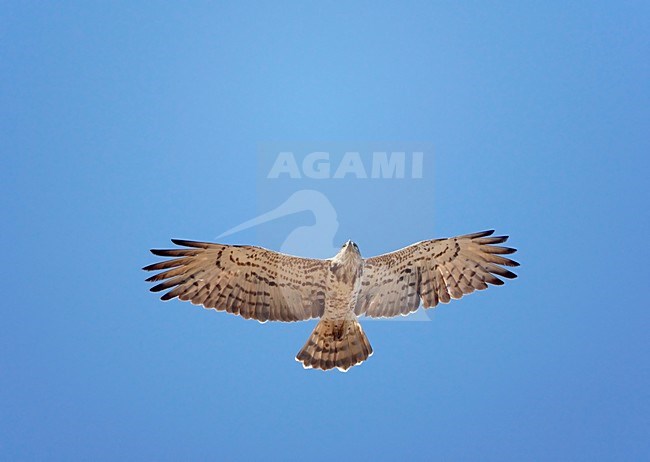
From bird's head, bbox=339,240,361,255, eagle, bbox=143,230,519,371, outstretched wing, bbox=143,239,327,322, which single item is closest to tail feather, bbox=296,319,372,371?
eagle, bbox=143,230,519,371

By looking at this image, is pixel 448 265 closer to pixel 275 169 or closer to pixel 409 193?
pixel 409 193

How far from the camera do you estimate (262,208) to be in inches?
583

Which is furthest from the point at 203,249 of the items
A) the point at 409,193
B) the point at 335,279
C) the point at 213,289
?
the point at 409,193

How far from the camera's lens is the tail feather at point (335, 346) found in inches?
516

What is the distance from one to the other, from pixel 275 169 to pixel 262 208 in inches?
26.1

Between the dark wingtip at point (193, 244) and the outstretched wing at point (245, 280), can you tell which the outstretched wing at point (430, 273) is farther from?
the dark wingtip at point (193, 244)

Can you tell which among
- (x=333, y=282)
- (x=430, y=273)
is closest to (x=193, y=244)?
(x=333, y=282)

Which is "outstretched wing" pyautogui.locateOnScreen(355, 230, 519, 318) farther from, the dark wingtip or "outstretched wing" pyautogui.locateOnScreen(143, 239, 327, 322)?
the dark wingtip

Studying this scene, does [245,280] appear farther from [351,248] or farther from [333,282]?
[351,248]

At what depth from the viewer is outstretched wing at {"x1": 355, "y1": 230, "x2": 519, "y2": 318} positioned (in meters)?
13.1

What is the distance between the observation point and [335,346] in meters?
13.2

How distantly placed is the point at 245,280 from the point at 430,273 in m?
2.61

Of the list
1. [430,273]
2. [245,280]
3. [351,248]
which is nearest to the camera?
[351,248]

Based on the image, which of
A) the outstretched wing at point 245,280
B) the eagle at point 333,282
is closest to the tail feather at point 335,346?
the eagle at point 333,282
